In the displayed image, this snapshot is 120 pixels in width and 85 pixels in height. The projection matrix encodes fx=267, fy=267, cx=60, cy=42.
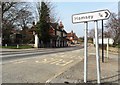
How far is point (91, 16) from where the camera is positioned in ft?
33.0

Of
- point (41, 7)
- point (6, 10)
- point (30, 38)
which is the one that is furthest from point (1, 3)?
point (30, 38)

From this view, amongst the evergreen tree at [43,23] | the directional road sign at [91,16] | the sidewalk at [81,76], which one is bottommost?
the sidewalk at [81,76]

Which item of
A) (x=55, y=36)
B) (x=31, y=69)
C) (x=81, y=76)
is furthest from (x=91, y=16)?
(x=55, y=36)

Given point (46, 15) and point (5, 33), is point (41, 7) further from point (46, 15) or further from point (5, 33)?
point (5, 33)

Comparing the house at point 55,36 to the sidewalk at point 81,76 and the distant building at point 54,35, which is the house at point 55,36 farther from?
the sidewalk at point 81,76

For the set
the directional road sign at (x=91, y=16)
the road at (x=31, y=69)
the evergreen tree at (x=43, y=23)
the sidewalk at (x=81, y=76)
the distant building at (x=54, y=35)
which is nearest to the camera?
the directional road sign at (x=91, y=16)

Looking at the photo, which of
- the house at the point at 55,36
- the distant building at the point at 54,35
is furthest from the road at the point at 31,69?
the house at the point at 55,36

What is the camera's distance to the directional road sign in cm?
960

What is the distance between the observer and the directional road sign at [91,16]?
960 cm

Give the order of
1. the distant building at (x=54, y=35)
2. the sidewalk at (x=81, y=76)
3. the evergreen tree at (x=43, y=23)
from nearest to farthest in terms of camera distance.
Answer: the sidewalk at (x=81, y=76) < the evergreen tree at (x=43, y=23) < the distant building at (x=54, y=35)

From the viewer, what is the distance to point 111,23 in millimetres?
80000

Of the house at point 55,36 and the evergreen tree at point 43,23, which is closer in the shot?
the evergreen tree at point 43,23

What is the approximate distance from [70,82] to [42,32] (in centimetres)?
6081

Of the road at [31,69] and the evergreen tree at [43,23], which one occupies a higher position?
the evergreen tree at [43,23]
